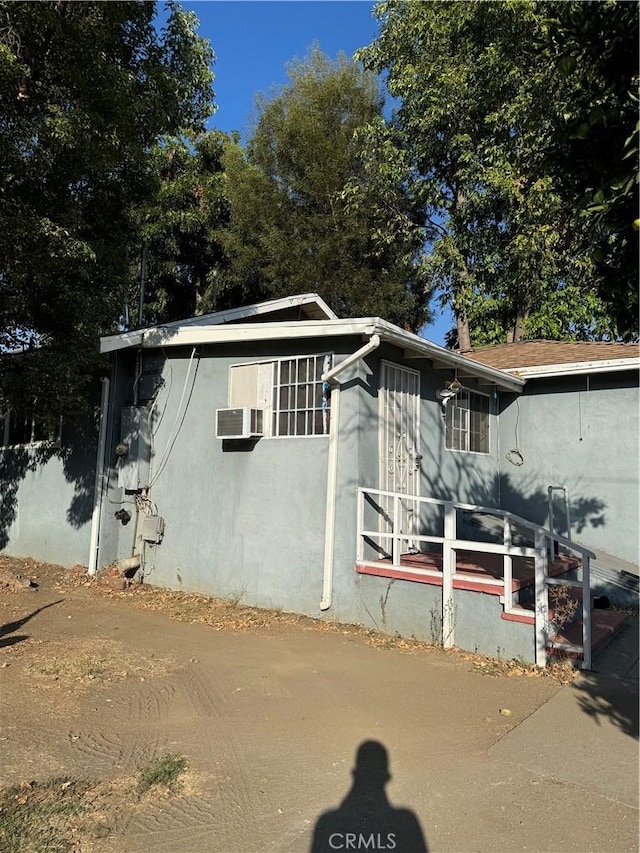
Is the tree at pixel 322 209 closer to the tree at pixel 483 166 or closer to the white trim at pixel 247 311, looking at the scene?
the tree at pixel 483 166

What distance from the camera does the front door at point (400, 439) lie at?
7.83 meters

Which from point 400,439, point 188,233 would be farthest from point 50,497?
point 188,233

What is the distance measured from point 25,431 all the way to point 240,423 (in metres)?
5.54

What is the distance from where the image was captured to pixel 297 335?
7730mm

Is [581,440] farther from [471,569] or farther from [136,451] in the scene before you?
[136,451]

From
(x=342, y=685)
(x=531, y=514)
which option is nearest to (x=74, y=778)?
(x=342, y=685)

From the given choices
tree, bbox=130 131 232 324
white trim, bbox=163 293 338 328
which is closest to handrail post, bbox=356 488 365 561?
white trim, bbox=163 293 338 328

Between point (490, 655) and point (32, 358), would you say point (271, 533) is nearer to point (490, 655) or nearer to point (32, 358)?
point (490, 655)

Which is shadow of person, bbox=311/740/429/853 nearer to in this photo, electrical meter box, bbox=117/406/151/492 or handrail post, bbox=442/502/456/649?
handrail post, bbox=442/502/456/649

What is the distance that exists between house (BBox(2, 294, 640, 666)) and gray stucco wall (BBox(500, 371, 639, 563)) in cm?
3

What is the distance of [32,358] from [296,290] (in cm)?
1215

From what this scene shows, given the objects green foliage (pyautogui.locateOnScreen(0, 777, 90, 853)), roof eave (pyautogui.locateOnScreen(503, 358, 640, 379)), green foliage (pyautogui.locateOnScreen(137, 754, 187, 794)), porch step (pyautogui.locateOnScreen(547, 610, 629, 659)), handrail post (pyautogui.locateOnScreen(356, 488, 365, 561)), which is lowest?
green foliage (pyautogui.locateOnScreen(137, 754, 187, 794))

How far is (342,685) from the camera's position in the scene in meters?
5.32

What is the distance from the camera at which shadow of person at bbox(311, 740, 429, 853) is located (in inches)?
119
